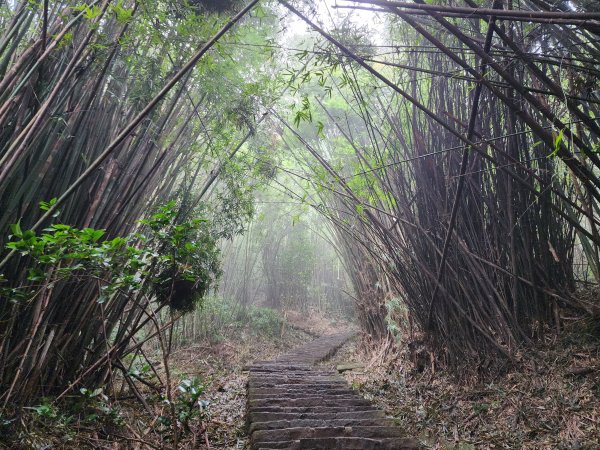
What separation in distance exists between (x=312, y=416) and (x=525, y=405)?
1351 millimetres

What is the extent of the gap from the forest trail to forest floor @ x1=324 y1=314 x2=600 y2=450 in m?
0.29

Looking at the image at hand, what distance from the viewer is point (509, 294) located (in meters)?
2.37

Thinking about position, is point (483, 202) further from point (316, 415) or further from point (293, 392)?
point (293, 392)

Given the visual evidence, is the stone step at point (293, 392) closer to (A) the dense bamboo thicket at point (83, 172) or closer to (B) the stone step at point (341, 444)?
(B) the stone step at point (341, 444)

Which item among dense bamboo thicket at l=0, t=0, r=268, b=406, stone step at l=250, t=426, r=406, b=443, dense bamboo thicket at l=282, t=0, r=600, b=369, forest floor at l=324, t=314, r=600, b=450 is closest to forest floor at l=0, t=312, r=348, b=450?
dense bamboo thicket at l=0, t=0, r=268, b=406

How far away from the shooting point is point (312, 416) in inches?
101

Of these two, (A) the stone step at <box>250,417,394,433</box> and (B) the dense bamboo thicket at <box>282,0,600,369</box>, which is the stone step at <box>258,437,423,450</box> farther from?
(B) the dense bamboo thicket at <box>282,0,600,369</box>

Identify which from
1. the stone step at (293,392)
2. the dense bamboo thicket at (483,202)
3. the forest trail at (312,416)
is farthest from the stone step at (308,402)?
the dense bamboo thicket at (483,202)

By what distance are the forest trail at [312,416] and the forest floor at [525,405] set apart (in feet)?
0.96

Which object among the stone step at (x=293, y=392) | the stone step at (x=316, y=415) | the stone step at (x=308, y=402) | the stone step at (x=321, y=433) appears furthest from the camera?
the stone step at (x=293, y=392)

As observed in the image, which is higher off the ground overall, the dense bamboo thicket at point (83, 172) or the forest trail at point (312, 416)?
the dense bamboo thicket at point (83, 172)

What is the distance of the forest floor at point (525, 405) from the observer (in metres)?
1.79

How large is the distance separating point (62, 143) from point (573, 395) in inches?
116

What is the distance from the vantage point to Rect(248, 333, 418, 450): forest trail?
6.92 ft
